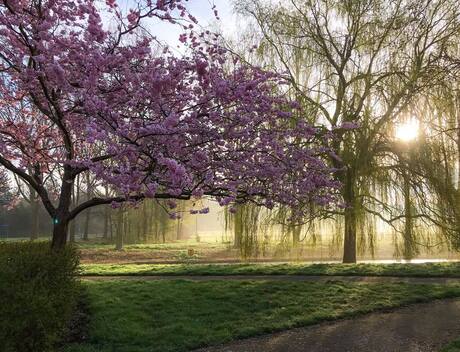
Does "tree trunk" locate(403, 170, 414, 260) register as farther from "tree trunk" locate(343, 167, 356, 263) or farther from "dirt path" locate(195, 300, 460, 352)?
"dirt path" locate(195, 300, 460, 352)

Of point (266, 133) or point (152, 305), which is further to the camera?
point (152, 305)

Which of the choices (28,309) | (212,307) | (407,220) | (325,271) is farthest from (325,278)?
(28,309)

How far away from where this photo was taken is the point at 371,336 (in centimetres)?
686

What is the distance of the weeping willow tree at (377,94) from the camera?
14.1 meters

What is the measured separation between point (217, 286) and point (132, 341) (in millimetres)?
3835

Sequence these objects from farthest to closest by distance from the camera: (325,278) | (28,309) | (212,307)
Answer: (325,278)
(212,307)
(28,309)

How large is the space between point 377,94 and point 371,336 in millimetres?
9626

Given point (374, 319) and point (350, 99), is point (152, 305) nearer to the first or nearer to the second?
point (374, 319)

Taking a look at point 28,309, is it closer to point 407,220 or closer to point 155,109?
point 155,109

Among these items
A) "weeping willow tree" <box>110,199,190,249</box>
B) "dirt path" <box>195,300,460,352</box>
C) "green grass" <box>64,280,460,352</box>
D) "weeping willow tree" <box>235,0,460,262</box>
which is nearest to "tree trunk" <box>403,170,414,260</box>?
"weeping willow tree" <box>235,0,460,262</box>

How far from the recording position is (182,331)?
23.2 ft

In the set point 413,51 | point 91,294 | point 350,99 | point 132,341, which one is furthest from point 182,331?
point 413,51

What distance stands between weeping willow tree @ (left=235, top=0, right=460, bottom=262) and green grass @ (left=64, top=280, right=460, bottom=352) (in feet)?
13.7

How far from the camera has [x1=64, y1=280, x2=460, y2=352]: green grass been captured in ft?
22.5
